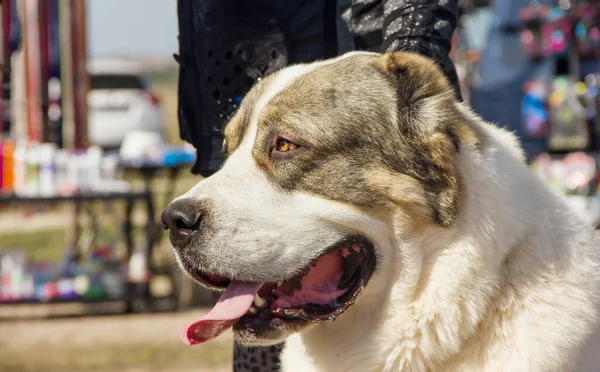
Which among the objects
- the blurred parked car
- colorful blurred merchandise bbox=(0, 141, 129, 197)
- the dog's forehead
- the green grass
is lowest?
the blurred parked car

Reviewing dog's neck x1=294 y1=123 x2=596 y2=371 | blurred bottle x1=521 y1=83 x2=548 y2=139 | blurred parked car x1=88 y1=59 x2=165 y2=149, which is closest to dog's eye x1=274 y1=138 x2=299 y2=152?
dog's neck x1=294 y1=123 x2=596 y2=371

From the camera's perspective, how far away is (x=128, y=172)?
7.50 meters

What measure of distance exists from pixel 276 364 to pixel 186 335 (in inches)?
25.7

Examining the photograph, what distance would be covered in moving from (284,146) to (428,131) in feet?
1.39

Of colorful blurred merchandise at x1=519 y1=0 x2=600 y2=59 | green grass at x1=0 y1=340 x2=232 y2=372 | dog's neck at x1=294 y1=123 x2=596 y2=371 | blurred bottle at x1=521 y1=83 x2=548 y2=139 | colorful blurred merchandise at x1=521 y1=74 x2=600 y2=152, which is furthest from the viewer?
blurred bottle at x1=521 y1=83 x2=548 y2=139

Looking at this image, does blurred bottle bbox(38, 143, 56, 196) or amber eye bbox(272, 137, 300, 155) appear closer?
amber eye bbox(272, 137, 300, 155)

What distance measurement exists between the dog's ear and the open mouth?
0.79 ft

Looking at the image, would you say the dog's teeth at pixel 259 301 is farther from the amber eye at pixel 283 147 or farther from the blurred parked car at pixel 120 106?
the blurred parked car at pixel 120 106

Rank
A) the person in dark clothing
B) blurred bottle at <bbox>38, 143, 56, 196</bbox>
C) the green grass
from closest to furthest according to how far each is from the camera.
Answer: the person in dark clothing → the green grass → blurred bottle at <bbox>38, 143, 56, 196</bbox>

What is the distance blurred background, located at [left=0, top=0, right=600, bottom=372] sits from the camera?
21.0 feet

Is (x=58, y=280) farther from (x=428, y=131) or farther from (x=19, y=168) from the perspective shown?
(x=428, y=131)

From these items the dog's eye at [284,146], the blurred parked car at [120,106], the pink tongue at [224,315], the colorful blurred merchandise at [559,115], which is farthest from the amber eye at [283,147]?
the blurred parked car at [120,106]

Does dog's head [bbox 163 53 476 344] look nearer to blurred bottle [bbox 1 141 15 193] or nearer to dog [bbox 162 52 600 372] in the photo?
dog [bbox 162 52 600 372]

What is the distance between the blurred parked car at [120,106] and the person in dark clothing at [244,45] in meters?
17.3
